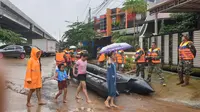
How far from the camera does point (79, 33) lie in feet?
96.5

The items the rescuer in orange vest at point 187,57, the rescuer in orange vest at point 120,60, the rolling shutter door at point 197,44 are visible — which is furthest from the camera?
the rescuer in orange vest at point 120,60

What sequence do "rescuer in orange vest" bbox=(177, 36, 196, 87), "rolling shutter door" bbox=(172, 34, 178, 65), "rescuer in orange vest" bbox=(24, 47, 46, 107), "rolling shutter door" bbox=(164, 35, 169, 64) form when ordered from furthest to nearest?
"rolling shutter door" bbox=(164, 35, 169, 64)
"rolling shutter door" bbox=(172, 34, 178, 65)
"rescuer in orange vest" bbox=(177, 36, 196, 87)
"rescuer in orange vest" bbox=(24, 47, 46, 107)

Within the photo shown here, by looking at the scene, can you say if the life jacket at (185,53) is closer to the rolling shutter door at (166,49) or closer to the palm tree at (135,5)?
the rolling shutter door at (166,49)

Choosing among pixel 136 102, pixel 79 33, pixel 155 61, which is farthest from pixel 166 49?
pixel 79 33

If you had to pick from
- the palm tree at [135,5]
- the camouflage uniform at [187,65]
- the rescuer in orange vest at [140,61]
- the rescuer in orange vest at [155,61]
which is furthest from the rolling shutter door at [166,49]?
the palm tree at [135,5]

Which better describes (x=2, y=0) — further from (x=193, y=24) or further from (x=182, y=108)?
(x=182, y=108)

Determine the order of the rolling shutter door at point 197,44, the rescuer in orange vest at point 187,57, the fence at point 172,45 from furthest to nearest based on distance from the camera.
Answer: the fence at point 172,45 < the rolling shutter door at point 197,44 < the rescuer in orange vest at point 187,57

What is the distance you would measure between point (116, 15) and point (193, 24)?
27.4m

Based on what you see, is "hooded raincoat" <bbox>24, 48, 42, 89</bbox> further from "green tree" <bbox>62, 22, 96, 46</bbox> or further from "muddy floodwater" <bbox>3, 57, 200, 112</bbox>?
"green tree" <bbox>62, 22, 96, 46</bbox>

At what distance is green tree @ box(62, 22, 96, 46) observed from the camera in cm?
2912

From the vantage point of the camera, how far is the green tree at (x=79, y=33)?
1147 inches

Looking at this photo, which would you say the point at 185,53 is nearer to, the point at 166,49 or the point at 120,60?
the point at 166,49

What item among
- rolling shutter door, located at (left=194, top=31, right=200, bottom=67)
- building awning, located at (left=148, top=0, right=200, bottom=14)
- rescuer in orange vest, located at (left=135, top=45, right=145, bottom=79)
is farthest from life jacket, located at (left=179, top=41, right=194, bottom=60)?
rescuer in orange vest, located at (left=135, top=45, right=145, bottom=79)

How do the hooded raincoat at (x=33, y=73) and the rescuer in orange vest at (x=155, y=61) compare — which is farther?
the rescuer in orange vest at (x=155, y=61)
